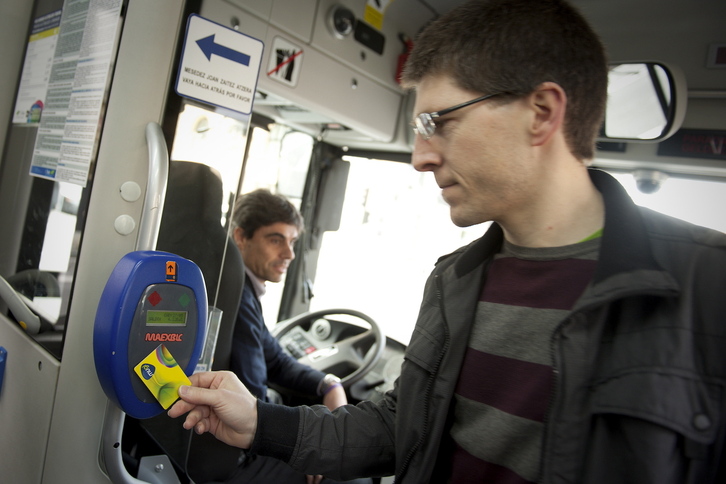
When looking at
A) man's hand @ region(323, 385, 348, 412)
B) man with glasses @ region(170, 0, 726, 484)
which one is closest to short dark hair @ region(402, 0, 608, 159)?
man with glasses @ region(170, 0, 726, 484)

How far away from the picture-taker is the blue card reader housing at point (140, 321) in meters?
1.10

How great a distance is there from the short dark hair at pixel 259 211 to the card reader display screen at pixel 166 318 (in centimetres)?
185

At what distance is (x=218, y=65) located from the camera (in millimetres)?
1365

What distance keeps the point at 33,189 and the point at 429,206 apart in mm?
2293

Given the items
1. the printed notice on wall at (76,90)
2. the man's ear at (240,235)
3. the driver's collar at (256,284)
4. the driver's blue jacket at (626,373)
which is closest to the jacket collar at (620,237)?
the driver's blue jacket at (626,373)

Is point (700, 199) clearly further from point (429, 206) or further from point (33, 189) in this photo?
point (33, 189)

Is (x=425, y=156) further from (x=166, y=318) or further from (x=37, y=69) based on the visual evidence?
(x=37, y=69)

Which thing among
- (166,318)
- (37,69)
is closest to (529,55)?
(166,318)

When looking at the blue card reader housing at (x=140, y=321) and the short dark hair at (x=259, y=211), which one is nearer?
the blue card reader housing at (x=140, y=321)

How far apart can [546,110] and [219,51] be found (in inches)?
33.7

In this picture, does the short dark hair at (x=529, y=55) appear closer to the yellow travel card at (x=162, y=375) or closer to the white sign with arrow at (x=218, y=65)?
the white sign with arrow at (x=218, y=65)

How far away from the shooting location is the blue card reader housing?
110 centimetres

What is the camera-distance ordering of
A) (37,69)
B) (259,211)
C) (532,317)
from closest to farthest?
(532,317) → (37,69) → (259,211)

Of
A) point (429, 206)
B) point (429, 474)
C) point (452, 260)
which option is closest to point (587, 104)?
point (452, 260)
